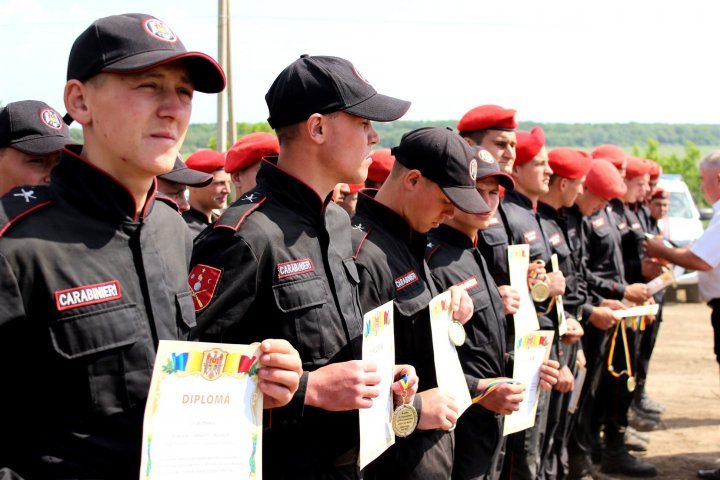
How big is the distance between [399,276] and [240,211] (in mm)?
880

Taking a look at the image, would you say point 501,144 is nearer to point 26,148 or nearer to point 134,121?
point 26,148

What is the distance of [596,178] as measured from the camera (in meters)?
6.68

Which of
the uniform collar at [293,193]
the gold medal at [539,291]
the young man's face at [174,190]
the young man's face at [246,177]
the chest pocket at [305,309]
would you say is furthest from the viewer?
the young man's face at [174,190]

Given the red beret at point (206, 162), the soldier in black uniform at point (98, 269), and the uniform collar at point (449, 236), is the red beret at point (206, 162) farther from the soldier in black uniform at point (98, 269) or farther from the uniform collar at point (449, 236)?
the soldier in black uniform at point (98, 269)

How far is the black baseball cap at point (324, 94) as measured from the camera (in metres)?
2.70

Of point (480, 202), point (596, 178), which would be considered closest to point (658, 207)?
point (596, 178)

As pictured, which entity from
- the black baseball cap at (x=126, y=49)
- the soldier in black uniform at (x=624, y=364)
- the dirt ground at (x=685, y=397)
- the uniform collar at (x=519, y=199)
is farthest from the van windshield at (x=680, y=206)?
the black baseball cap at (x=126, y=49)

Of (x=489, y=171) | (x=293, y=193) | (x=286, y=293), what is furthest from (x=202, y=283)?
(x=489, y=171)

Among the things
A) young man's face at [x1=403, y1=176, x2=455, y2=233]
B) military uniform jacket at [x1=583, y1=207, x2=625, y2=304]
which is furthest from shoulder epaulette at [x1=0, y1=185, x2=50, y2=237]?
military uniform jacket at [x1=583, y1=207, x2=625, y2=304]

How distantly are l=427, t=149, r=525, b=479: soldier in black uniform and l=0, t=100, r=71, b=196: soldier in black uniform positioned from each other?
174 cm

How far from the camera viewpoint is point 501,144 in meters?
5.31

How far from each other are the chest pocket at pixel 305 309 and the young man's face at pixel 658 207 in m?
8.68

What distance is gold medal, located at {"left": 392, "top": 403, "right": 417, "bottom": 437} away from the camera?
113 inches

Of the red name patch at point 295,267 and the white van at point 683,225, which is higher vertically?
the red name patch at point 295,267
